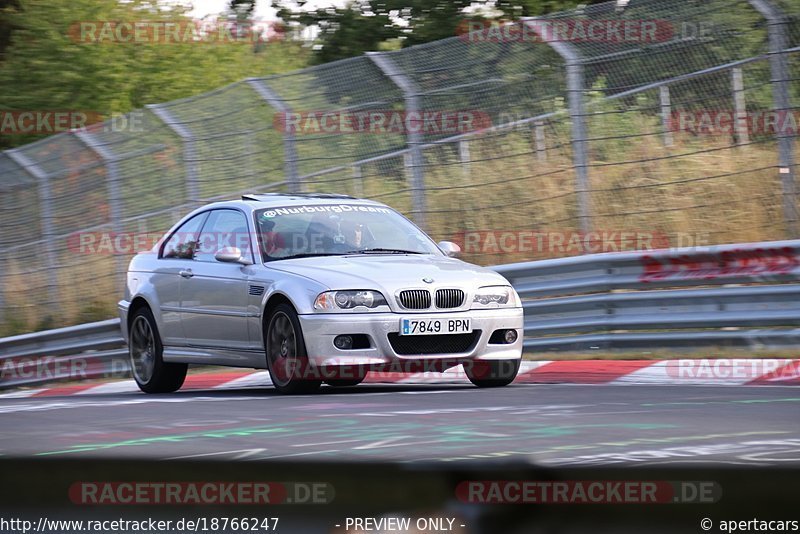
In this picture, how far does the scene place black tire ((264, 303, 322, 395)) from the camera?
8516mm

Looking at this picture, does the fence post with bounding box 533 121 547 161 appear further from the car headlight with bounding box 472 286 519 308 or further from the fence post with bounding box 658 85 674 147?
the car headlight with bounding box 472 286 519 308

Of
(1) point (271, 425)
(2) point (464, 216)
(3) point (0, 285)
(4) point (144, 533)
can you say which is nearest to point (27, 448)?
(1) point (271, 425)

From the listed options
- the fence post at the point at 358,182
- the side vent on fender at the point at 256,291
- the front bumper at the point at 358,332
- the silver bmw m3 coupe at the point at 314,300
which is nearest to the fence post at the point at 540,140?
the fence post at the point at 358,182

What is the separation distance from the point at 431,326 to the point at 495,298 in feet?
1.84

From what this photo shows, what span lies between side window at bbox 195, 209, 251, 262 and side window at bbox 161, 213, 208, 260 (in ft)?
0.33

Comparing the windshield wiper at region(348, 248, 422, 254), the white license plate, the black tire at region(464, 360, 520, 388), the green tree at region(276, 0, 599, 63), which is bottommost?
the black tire at region(464, 360, 520, 388)

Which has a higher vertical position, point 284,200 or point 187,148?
point 187,148

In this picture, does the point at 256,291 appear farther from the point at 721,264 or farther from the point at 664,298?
the point at 721,264

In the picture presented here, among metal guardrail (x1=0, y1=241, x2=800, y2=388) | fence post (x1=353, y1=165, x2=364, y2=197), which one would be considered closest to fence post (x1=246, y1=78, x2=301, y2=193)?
fence post (x1=353, y1=165, x2=364, y2=197)

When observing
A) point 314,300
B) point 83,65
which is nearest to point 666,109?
point 314,300

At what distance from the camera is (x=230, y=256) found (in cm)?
922

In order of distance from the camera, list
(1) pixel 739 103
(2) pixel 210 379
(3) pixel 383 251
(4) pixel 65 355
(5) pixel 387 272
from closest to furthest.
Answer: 1. (5) pixel 387 272
2. (3) pixel 383 251
3. (1) pixel 739 103
4. (2) pixel 210 379
5. (4) pixel 65 355

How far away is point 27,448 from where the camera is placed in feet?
18.5

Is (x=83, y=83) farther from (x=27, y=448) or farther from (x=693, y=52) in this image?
(x=27, y=448)
